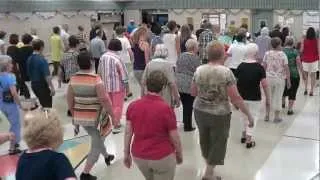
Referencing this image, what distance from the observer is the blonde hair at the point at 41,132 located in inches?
88.4

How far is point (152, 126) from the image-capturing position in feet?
10.2

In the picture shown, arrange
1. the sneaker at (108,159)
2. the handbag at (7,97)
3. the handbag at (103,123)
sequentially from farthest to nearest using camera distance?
the handbag at (7,97) → the sneaker at (108,159) → the handbag at (103,123)

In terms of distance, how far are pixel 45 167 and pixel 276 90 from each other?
16.4 ft

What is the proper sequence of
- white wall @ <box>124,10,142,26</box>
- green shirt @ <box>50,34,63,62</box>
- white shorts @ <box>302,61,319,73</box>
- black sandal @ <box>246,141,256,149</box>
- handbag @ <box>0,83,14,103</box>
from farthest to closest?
white wall @ <box>124,10,142,26</box> → green shirt @ <box>50,34,63,62</box> → white shorts @ <box>302,61,319,73</box> → black sandal @ <box>246,141,256,149</box> → handbag @ <box>0,83,14,103</box>

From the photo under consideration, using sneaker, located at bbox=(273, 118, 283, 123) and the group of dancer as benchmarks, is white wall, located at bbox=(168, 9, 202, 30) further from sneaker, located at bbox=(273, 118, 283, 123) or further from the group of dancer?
sneaker, located at bbox=(273, 118, 283, 123)

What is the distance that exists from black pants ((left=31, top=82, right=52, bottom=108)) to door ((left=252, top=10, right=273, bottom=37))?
33.9 feet

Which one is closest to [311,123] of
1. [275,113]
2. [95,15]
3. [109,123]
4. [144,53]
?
[275,113]

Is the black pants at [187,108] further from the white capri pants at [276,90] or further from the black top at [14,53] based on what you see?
the black top at [14,53]

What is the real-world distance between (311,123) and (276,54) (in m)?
1.43

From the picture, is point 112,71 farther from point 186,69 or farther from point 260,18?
point 260,18

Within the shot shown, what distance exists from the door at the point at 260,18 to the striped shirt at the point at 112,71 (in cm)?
1025

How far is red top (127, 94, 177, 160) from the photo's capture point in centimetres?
310

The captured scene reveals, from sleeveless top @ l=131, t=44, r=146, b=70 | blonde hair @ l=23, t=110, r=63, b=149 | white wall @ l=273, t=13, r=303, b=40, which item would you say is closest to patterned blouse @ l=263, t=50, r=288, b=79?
sleeveless top @ l=131, t=44, r=146, b=70

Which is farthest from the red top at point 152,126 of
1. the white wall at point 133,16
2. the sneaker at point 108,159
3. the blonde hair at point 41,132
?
the white wall at point 133,16
